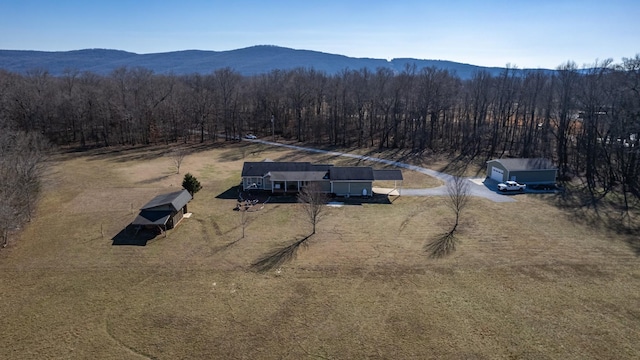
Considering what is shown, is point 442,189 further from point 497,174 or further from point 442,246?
point 442,246

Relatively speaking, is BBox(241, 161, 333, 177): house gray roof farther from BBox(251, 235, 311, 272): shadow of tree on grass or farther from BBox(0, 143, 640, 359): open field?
BBox(251, 235, 311, 272): shadow of tree on grass

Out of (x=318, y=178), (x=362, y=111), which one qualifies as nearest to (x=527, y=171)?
(x=318, y=178)

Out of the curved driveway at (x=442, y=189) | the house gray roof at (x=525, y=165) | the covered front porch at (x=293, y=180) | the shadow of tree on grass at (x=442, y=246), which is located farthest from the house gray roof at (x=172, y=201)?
the house gray roof at (x=525, y=165)

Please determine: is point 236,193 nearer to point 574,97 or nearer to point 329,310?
point 329,310

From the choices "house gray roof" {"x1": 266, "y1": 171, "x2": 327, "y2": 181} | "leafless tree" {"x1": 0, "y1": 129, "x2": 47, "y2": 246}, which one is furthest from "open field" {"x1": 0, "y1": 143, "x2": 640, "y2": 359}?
"house gray roof" {"x1": 266, "y1": 171, "x2": 327, "y2": 181}

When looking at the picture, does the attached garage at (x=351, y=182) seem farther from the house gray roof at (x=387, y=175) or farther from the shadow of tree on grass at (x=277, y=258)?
the shadow of tree on grass at (x=277, y=258)

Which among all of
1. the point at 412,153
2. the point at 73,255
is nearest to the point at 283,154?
the point at 412,153
